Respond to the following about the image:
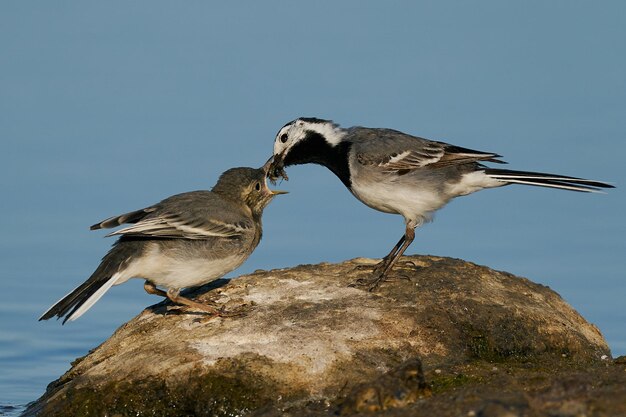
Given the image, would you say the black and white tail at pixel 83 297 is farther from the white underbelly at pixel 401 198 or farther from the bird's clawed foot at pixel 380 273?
the white underbelly at pixel 401 198

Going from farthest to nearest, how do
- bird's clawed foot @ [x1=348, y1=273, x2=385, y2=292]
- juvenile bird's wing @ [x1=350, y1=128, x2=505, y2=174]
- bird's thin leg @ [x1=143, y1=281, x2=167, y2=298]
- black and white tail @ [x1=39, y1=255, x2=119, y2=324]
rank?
juvenile bird's wing @ [x1=350, y1=128, x2=505, y2=174] < bird's thin leg @ [x1=143, y1=281, x2=167, y2=298] < bird's clawed foot @ [x1=348, y1=273, x2=385, y2=292] < black and white tail @ [x1=39, y1=255, x2=119, y2=324]

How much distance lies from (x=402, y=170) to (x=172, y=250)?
114 inches

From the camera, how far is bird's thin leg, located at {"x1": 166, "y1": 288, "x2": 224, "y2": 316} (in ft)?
31.3

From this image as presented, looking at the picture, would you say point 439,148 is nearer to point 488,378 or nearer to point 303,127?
point 303,127

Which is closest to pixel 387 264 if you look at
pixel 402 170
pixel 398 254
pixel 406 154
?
pixel 398 254

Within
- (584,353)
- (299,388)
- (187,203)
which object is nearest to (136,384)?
(299,388)

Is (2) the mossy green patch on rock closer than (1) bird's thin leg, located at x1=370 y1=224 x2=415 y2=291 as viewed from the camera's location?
Yes

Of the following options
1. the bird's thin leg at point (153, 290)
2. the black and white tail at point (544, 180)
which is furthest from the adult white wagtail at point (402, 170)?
the bird's thin leg at point (153, 290)

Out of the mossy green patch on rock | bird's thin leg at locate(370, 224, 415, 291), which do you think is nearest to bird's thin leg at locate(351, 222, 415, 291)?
bird's thin leg at locate(370, 224, 415, 291)

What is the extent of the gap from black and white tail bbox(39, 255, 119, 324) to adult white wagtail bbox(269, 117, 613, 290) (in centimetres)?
289

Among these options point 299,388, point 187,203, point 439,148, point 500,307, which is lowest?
point 299,388

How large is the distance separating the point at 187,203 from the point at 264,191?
107 cm

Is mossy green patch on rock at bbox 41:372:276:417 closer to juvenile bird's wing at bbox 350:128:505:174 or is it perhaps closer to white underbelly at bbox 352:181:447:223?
white underbelly at bbox 352:181:447:223

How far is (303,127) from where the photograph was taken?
12.0 meters
